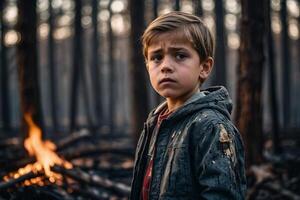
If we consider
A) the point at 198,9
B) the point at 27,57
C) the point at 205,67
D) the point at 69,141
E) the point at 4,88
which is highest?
the point at 198,9

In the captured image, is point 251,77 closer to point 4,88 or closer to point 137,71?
point 137,71

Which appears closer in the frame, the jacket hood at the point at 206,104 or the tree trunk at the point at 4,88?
the jacket hood at the point at 206,104

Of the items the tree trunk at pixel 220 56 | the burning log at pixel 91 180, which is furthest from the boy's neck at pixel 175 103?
the tree trunk at pixel 220 56

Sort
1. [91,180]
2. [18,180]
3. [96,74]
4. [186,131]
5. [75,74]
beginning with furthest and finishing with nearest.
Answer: [96,74] < [75,74] < [91,180] < [18,180] < [186,131]

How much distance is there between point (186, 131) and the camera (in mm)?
2154

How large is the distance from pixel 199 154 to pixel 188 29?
2.18 ft

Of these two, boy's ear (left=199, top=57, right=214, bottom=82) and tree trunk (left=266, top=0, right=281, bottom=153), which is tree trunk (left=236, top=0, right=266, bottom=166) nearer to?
tree trunk (left=266, top=0, right=281, bottom=153)

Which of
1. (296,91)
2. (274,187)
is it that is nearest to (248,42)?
(274,187)

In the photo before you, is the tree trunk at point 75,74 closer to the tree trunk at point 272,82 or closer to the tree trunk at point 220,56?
the tree trunk at point 220,56

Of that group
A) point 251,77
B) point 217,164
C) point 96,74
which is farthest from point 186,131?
point 96,74

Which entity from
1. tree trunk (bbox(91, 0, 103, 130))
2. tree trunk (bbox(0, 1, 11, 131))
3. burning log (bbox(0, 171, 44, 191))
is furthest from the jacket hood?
tree trunk (bbox(91, 0, 103, 130))

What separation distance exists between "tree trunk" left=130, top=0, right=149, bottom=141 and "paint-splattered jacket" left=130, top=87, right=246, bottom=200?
775 centimetres

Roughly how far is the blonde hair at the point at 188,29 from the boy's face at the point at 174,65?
0.02 meters

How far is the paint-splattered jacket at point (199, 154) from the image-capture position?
2.02m
